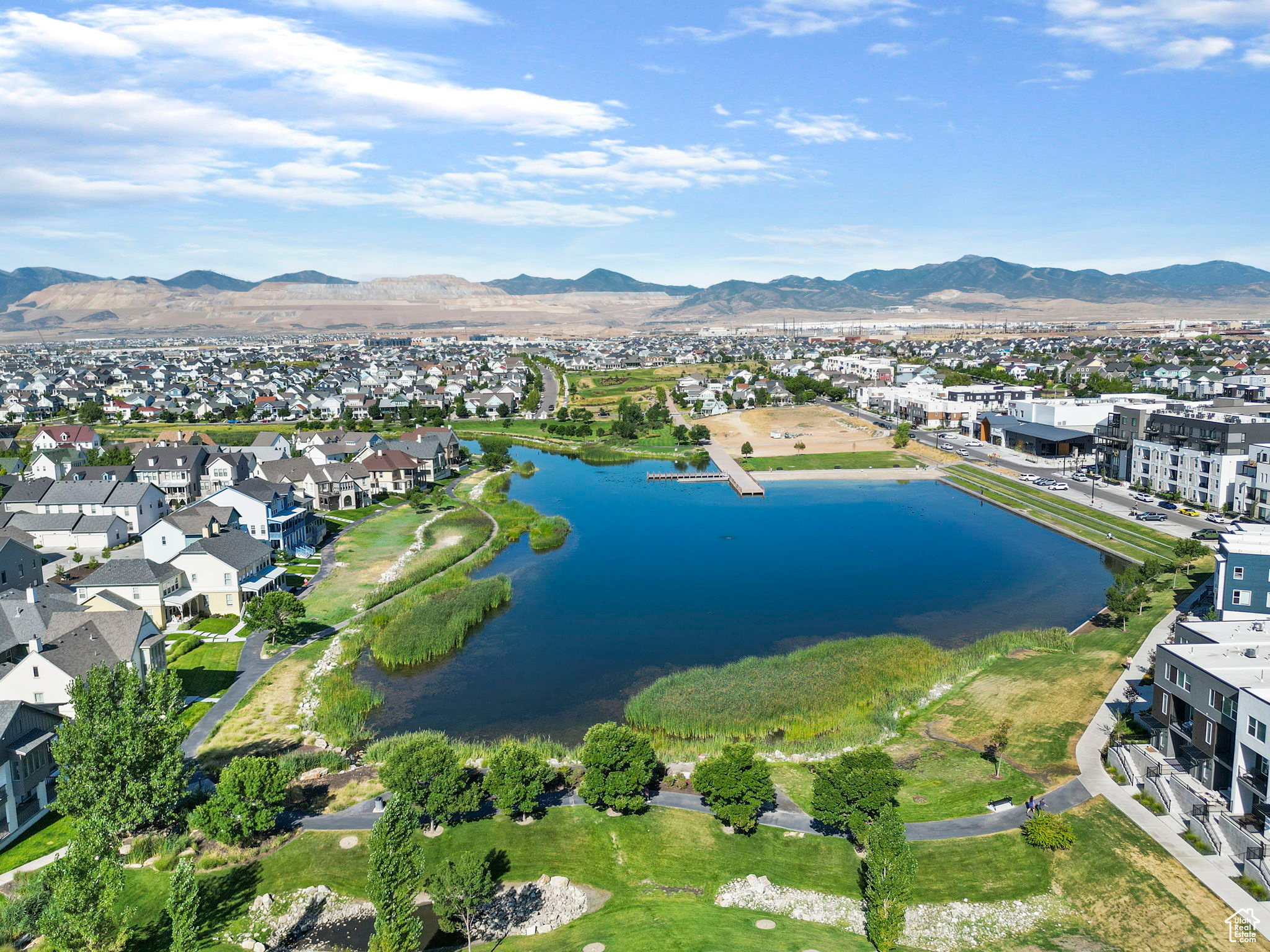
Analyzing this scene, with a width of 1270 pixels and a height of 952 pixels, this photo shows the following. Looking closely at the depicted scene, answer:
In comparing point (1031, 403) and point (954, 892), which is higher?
point (1031, 403)

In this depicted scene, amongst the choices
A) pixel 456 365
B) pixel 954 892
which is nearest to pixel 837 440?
pixel 954 892

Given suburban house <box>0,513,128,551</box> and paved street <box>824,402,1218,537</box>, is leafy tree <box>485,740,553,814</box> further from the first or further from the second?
paved street <box>824,402,1218,537</box>

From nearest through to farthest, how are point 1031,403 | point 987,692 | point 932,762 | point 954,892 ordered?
point 954,892
point 932,762
point 987,692
point 1031,403

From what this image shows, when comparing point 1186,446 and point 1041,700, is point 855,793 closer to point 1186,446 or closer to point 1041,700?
point 1041,700

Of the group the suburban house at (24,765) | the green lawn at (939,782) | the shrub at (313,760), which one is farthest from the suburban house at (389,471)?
the green lawn at (939,782)

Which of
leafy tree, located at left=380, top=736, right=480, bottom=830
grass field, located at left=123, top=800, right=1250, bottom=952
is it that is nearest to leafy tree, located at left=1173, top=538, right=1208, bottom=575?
grass field, located at left=123, top=800, right=1250, bottom=952

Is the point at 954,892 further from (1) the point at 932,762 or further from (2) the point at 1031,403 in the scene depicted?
(2) the point at 1031,403

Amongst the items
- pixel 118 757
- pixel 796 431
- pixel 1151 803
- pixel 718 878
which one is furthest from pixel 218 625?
pixel 796 431
